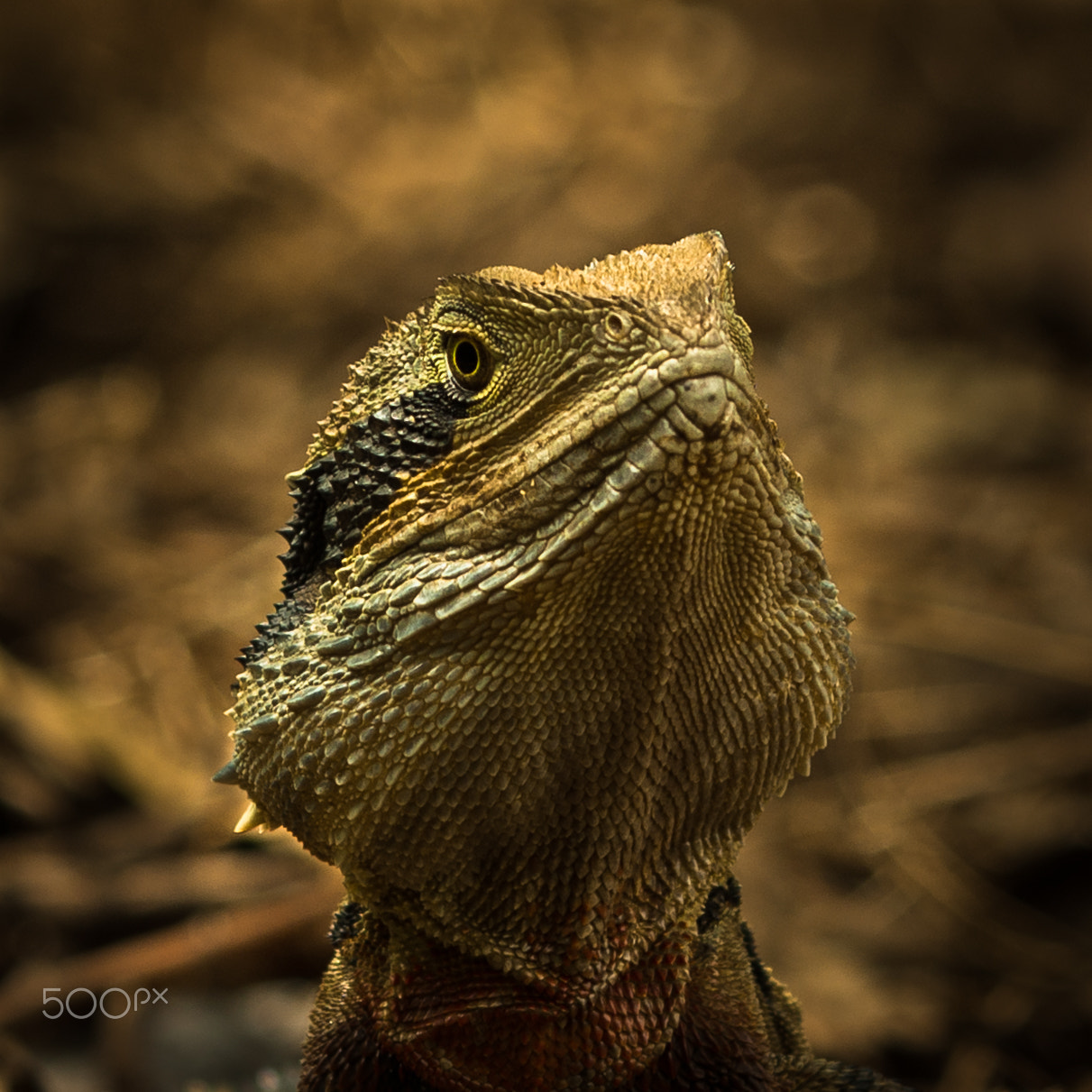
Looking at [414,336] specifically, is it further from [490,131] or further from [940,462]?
[490,131]

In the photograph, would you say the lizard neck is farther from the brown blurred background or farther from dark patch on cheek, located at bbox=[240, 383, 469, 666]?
the brown blurred background

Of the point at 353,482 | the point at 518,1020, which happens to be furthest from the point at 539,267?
the point at 518,1020

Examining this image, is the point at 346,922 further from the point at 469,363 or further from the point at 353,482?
the point at 469,363

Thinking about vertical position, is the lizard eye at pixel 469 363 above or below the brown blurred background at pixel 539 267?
below

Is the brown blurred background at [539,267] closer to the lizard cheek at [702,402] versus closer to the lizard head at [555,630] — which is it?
the lizard head at [555,630]

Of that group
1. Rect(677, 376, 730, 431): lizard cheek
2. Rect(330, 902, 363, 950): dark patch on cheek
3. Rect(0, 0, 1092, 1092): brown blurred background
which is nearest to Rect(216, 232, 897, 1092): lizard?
Rect(677, 376, 730, 431): lizard cheek

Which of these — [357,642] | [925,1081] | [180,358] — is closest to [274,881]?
[925,1081]

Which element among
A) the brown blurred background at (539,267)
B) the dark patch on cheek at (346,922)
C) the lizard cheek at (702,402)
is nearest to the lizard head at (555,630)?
the lizard cheek at (702,402)
